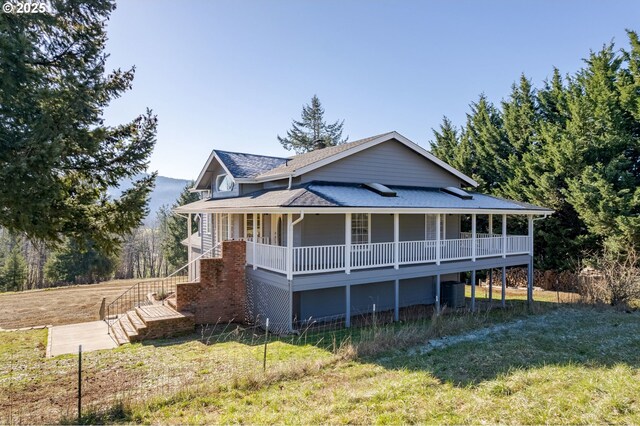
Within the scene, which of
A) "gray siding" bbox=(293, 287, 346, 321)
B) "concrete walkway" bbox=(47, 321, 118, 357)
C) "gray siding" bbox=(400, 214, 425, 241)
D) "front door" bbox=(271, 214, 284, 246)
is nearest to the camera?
"concrete walkway" bbox=(47, 321, 118, 357)

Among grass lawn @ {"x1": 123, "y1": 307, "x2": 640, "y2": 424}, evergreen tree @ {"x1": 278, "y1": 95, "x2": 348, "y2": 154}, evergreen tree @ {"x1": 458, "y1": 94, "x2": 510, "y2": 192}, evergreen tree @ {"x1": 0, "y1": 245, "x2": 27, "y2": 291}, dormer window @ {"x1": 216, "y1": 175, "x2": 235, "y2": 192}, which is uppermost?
evergreen tree @ {"x1": 278, "y1": 95, "x2": 348, "y2": 154}

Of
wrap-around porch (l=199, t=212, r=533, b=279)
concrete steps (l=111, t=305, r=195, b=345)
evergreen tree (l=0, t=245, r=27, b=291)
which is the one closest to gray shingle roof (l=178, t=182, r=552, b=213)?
wrap-around porch (l=199, t=212, r=533, b=279)

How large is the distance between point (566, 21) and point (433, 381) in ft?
51.8

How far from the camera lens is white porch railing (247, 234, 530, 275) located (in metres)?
11.8

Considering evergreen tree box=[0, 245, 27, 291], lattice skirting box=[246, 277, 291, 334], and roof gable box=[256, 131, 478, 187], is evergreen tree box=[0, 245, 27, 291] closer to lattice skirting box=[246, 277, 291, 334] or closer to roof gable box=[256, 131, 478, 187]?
roof gable box=[256, 131, 478, 187]

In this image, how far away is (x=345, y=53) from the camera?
19672mm

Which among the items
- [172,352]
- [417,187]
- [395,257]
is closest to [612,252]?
[417,187]

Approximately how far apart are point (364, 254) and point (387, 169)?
4.96m

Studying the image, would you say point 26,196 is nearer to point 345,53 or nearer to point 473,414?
point 473,414

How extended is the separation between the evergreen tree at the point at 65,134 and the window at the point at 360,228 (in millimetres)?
7629

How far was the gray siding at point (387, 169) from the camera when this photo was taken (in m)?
14.9

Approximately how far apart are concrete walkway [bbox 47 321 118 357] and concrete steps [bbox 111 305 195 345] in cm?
37

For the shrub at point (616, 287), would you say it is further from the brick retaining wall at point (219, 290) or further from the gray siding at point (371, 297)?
the brick retaining wall at point (219, 290)

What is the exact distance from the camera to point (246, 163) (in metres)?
18.1
